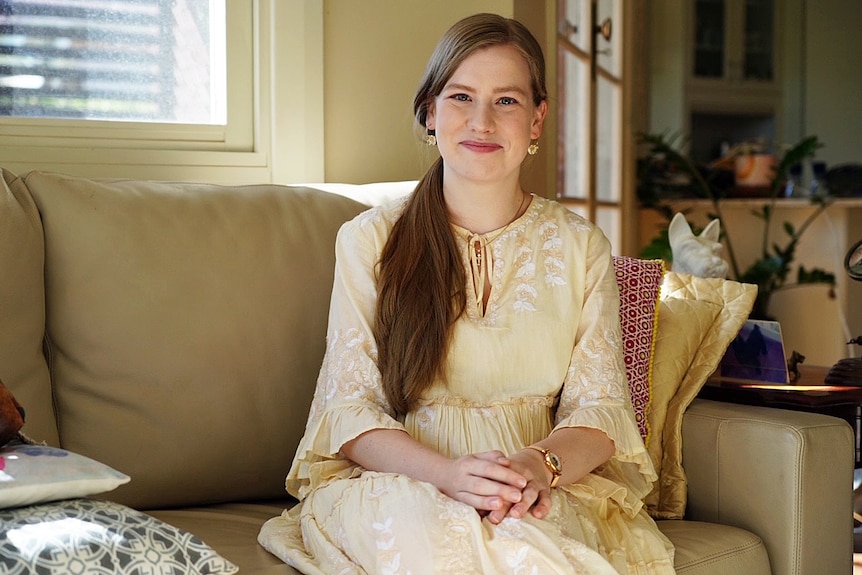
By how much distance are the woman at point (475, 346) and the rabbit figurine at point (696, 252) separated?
1.74ft

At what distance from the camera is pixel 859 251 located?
2.17 metres


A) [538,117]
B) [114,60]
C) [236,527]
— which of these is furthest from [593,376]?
[114,60]

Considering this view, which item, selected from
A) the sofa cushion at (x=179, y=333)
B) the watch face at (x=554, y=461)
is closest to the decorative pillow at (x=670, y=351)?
the watch face at (x=554, y=461)

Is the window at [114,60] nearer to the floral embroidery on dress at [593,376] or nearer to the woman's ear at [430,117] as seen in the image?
the woman's ear at [430,117]

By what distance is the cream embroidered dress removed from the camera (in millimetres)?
1535

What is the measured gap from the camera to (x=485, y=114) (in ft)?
5.71

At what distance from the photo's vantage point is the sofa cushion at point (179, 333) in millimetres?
1767

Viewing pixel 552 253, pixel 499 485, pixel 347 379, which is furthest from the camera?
pixel 552 253

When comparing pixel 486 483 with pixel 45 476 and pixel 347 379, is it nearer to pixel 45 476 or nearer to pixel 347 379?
pixel 347 379

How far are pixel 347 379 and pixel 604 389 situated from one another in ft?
1.39

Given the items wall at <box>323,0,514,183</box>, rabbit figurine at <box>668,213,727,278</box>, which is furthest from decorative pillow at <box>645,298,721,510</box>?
wall at <box>323,0,514,183</box>

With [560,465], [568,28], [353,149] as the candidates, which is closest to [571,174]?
[568,28]

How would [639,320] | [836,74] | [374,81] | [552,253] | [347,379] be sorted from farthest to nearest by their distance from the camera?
[836,74] < [374,81] < [639,320] < [552,253] < [347,379]

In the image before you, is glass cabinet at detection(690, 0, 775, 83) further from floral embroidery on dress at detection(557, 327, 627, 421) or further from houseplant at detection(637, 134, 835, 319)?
floral embroidery on dress at detection(557, 327, 627, 421)
